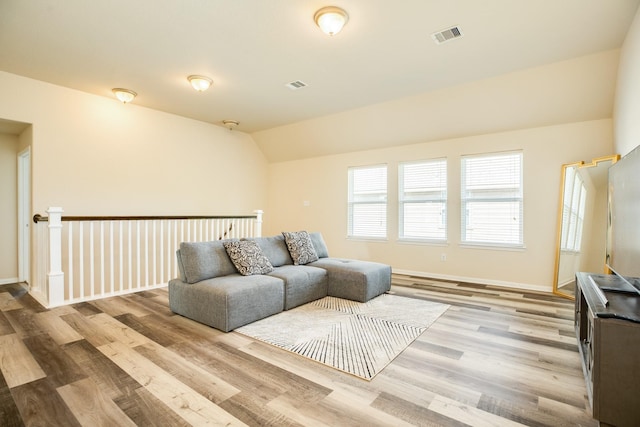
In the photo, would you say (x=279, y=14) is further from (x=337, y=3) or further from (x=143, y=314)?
(x=143, y=314)

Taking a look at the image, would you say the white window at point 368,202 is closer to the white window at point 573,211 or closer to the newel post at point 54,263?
the white window at point 573,211

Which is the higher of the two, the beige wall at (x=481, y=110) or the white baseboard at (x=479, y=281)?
the beige wall at (x=481, y=110)

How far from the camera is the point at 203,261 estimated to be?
333 centimetres

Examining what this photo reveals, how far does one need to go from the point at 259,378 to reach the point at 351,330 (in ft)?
3.59

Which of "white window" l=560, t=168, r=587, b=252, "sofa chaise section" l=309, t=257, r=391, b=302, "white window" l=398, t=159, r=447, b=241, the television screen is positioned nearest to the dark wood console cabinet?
the television screen

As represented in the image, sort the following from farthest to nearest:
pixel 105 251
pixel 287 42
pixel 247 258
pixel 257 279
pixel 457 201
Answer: pixel 457 201
pixel 105 251
pixel 247 258
pixel 257 279
pixel 287 42

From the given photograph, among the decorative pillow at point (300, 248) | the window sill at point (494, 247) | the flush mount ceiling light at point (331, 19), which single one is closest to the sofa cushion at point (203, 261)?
the decorative pillow at point (300, 248)

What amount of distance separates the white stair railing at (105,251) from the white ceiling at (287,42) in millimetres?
1802

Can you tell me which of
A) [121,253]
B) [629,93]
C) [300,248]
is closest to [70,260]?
[121,253]

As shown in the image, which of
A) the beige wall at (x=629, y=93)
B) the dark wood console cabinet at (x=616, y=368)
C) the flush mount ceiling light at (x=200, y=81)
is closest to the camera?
the dark wood console cabinet at (x=616, y=368)

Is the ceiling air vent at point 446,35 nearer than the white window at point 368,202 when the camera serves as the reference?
Yes

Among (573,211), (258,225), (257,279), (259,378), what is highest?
(573,211)

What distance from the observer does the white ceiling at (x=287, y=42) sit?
8.57 feet

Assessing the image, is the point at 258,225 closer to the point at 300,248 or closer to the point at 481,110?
the point at 300,248
